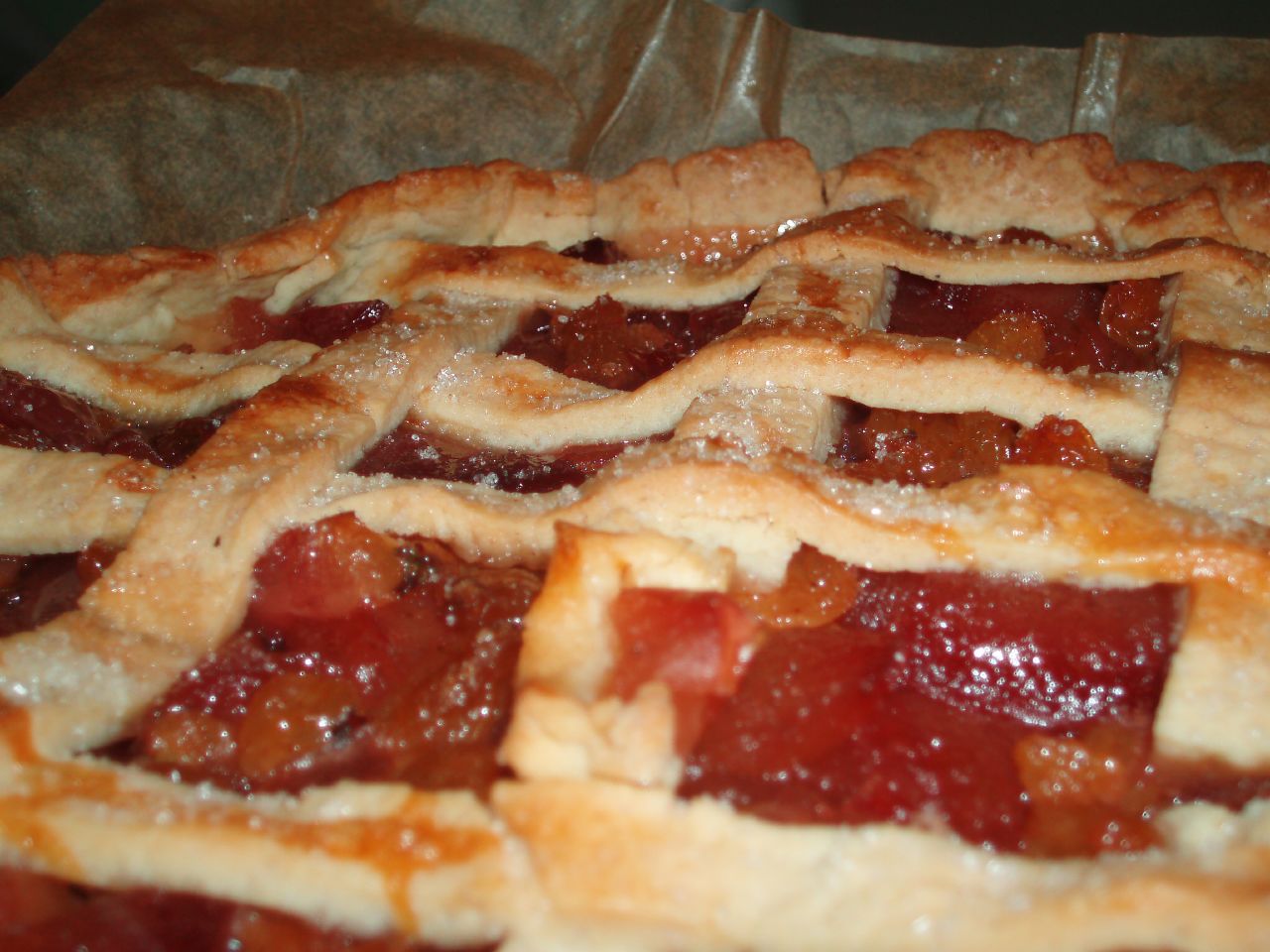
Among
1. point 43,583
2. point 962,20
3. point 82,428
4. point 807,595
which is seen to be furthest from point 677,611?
point 962,20

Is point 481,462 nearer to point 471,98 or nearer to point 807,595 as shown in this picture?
point 807,595

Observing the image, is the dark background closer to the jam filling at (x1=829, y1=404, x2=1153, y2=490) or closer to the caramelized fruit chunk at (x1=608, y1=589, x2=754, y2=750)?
the jam filling at (x1=829, y1=404, x2=1153, y2=490)

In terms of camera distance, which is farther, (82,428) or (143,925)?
(82,428)

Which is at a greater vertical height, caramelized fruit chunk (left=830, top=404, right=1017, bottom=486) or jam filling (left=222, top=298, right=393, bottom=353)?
caramelized fruit chunk (left=830, top=404, right=1017, bottom=486)

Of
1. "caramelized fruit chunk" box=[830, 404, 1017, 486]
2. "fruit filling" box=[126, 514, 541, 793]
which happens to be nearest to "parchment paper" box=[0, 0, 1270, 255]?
"caramelized fruit chunk" box=[830, 404, 1017, 486]

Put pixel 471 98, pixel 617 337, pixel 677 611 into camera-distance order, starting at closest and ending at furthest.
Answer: pixel 677 611 → pixel 617 337 → pixel 471 98

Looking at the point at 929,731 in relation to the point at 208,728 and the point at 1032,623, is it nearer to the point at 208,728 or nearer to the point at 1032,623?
the point at 1032,623
